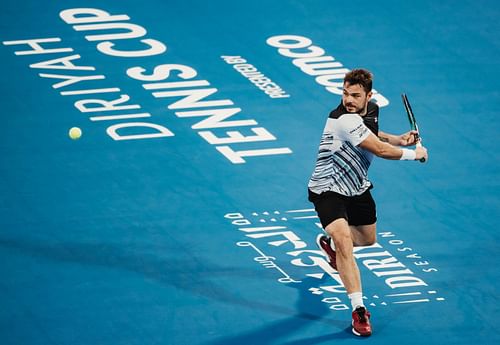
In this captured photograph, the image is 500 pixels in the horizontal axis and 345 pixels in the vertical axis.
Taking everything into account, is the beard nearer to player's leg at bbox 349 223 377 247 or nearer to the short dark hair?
the short dark hair

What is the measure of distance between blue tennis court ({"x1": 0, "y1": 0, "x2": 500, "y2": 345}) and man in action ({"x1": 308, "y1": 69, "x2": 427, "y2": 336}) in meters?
0.48

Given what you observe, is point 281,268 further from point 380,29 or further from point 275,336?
point 380,29

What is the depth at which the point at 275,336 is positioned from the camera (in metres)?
12.1

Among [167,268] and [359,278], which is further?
[167,268]

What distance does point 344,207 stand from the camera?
41.2 ft

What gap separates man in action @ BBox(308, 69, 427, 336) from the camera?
12227mm

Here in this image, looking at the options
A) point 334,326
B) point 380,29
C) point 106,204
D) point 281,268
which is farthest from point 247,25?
point 334,326

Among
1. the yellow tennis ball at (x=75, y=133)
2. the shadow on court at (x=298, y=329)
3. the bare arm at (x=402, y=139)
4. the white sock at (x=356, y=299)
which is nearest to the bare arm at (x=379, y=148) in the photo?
the bare arm at (x=402, y=139)

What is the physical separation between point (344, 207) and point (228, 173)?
3.04 m

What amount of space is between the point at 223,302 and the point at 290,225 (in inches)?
68.0

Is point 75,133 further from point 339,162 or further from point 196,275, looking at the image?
point 339,162

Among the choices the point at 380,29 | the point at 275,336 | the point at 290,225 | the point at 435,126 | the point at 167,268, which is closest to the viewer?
the point at 275,336

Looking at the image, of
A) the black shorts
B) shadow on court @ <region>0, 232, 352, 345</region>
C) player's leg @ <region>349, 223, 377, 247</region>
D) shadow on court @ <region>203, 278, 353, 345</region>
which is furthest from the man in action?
shadow on court @ <region>0, 232, 352, 345</region>

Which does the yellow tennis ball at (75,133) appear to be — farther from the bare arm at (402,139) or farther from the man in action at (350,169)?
the bare arm at (402,139)
